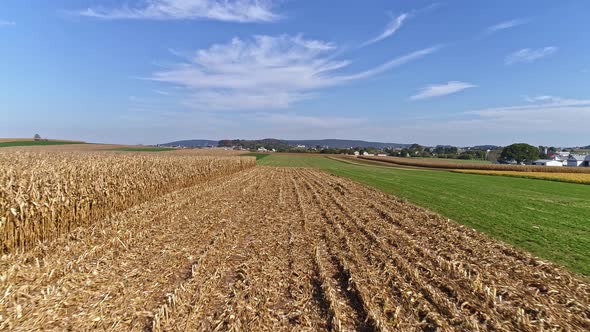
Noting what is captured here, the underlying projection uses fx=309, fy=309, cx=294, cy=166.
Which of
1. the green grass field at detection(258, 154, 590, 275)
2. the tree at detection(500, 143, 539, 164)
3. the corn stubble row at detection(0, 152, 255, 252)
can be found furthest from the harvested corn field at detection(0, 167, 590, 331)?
the tree at detection(500, 143, 539, 164)

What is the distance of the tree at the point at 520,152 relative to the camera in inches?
4128

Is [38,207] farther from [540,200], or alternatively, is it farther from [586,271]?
[540,200]

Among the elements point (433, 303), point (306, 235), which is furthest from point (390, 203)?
point (433, 303)

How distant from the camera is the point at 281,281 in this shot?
21.6 ft

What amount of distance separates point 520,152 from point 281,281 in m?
127

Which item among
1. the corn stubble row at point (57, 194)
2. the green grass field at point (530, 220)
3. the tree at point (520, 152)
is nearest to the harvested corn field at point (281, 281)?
the corn stubble row at point (57, 194)

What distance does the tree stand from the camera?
104850 mm

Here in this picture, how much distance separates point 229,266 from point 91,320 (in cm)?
301

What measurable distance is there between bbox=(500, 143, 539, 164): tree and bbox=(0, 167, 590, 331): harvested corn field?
390 feet

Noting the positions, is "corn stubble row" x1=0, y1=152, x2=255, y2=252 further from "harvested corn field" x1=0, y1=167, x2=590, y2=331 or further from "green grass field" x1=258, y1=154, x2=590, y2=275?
"green grass field" x1=258, y1=154, x2=590, y2=275

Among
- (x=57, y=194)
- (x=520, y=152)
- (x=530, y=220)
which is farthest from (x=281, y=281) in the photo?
(x=520, y=152)

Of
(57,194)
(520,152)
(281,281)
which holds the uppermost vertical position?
(520,152)

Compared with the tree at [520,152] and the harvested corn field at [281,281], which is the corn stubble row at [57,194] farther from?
the tree at [520,152]

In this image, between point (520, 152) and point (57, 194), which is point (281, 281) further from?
A: point (520, 152)
